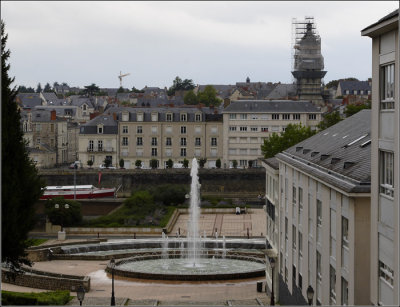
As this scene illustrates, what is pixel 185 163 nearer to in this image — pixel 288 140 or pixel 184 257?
pixel 288 140

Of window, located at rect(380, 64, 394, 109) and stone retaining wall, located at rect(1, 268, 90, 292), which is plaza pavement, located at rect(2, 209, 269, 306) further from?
window, located at rect(380, 64, 394, 109)

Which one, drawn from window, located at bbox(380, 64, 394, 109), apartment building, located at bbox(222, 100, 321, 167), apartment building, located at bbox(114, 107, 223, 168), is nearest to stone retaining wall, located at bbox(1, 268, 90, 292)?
window, located at bbox(380, 64, 394, 109)

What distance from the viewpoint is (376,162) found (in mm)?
21094

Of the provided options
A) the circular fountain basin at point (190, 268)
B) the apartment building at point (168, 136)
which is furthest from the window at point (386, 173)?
the apartment building at point (168, 136)

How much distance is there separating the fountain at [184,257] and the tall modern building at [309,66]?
72276 millimetres

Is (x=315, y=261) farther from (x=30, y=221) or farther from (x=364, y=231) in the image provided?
(x=30, y=221)

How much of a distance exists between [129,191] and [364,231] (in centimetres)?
7924

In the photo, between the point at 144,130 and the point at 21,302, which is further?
the point at 144,130

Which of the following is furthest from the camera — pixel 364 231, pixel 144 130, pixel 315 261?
pixel 144 130

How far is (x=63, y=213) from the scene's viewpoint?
66.5 metres

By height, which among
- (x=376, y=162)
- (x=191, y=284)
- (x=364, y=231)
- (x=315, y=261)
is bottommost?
(x=191, y=284)

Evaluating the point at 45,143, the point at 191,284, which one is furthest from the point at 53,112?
the point at 191,284

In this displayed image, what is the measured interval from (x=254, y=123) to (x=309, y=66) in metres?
27.5

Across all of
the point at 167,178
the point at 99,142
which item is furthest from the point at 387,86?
the point at 99,142
